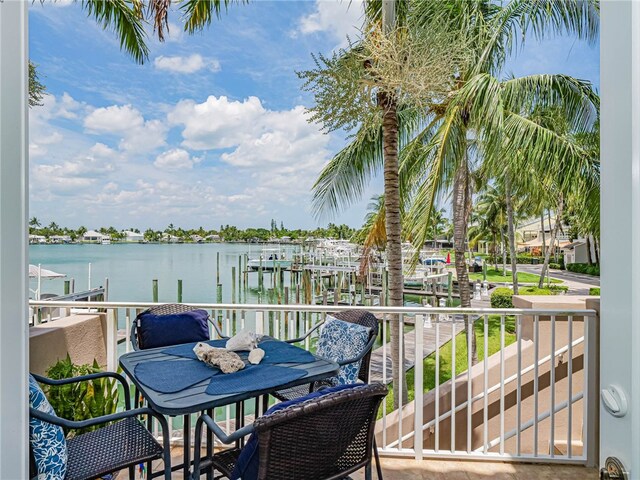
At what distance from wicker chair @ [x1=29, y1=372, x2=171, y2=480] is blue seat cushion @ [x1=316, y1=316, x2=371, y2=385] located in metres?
1.12

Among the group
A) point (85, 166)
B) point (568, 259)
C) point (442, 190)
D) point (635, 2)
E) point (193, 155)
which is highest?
point (193, 155)

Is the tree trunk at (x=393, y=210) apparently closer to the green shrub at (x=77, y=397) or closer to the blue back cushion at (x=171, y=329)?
the blue back cushion at (x=171, y=329)

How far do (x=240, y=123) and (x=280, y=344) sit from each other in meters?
12.1

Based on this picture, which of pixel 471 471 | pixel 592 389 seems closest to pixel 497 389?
pixel 592 389

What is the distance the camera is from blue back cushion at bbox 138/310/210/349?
2.75 metres

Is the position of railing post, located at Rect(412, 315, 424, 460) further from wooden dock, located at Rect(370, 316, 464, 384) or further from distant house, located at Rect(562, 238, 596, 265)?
distant house, located at Rect(562, 238, 596, 265)

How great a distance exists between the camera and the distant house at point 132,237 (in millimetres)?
12778

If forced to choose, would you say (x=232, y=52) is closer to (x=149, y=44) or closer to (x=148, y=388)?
(x=149, y=44)

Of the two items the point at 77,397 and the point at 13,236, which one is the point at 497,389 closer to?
the point at 77,397

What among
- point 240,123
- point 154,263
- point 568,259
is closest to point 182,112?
point 240,123

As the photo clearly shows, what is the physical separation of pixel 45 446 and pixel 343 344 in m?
1.67

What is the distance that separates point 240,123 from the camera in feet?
44.0

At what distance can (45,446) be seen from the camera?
4.92ft

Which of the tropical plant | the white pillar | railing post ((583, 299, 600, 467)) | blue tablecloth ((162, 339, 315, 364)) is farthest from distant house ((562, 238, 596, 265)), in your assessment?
the white pillar
